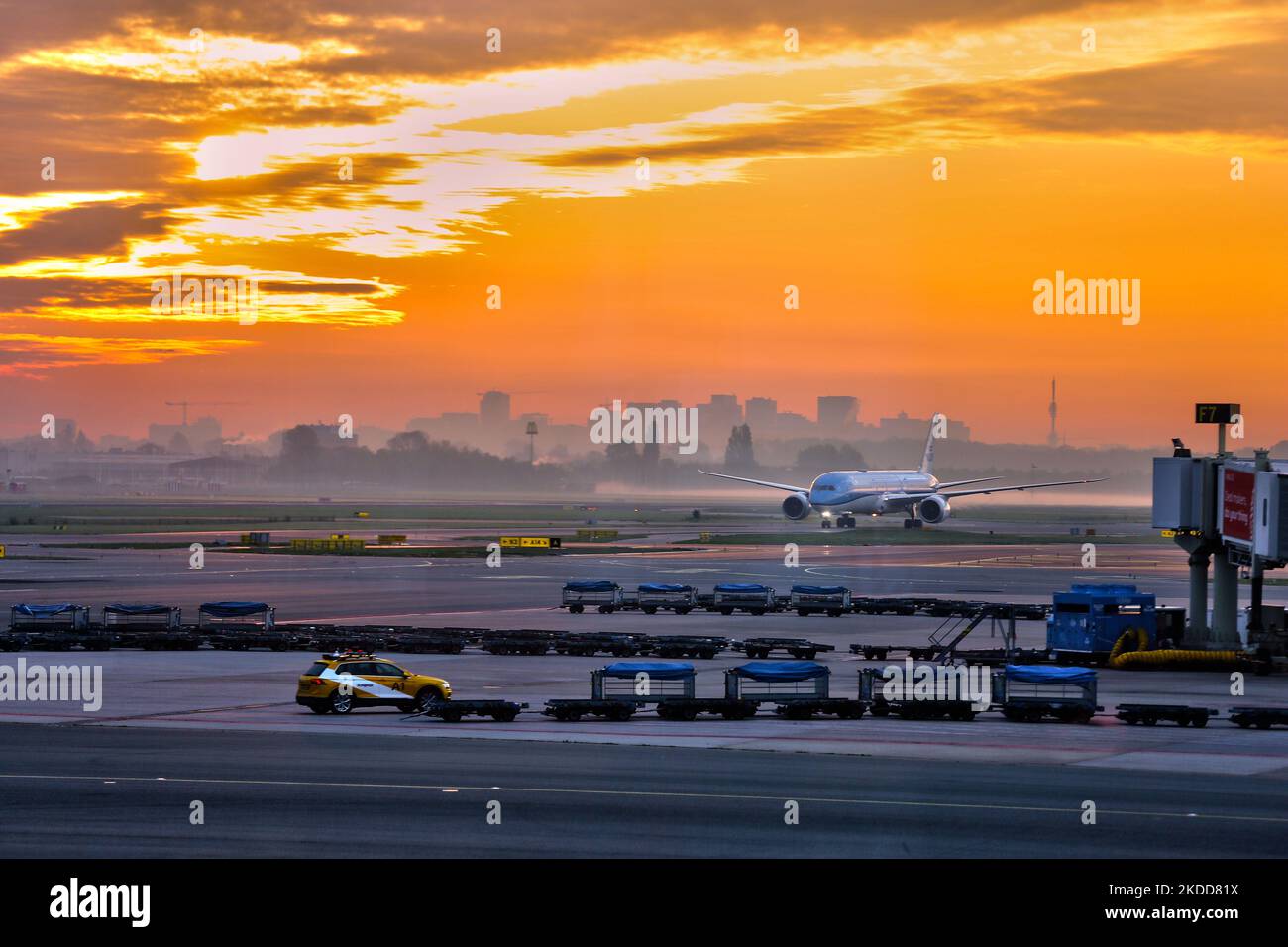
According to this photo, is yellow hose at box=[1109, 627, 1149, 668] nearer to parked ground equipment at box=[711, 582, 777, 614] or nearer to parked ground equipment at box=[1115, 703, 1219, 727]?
parked ground equipment at box=[1115, 703, 1219, 727]

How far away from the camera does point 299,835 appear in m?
24.1

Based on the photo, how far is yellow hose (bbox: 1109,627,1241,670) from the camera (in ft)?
175

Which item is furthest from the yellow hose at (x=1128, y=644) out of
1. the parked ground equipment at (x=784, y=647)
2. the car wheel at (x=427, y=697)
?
the car wheel at (x=427, y=697)

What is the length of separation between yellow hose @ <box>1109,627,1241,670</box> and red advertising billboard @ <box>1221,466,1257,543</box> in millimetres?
4567

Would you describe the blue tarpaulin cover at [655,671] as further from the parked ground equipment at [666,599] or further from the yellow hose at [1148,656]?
the parked ground equipment at [666,599]

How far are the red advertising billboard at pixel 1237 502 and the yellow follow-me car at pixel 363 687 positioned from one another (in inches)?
1234

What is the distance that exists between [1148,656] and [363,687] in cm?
3045

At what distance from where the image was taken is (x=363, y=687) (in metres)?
41.2

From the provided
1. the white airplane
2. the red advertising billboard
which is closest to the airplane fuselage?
the white airplane

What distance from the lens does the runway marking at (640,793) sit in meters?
26.2

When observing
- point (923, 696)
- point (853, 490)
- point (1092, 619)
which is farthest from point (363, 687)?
point (853, 490)

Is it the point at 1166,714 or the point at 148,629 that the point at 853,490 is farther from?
the point at 1166,714
